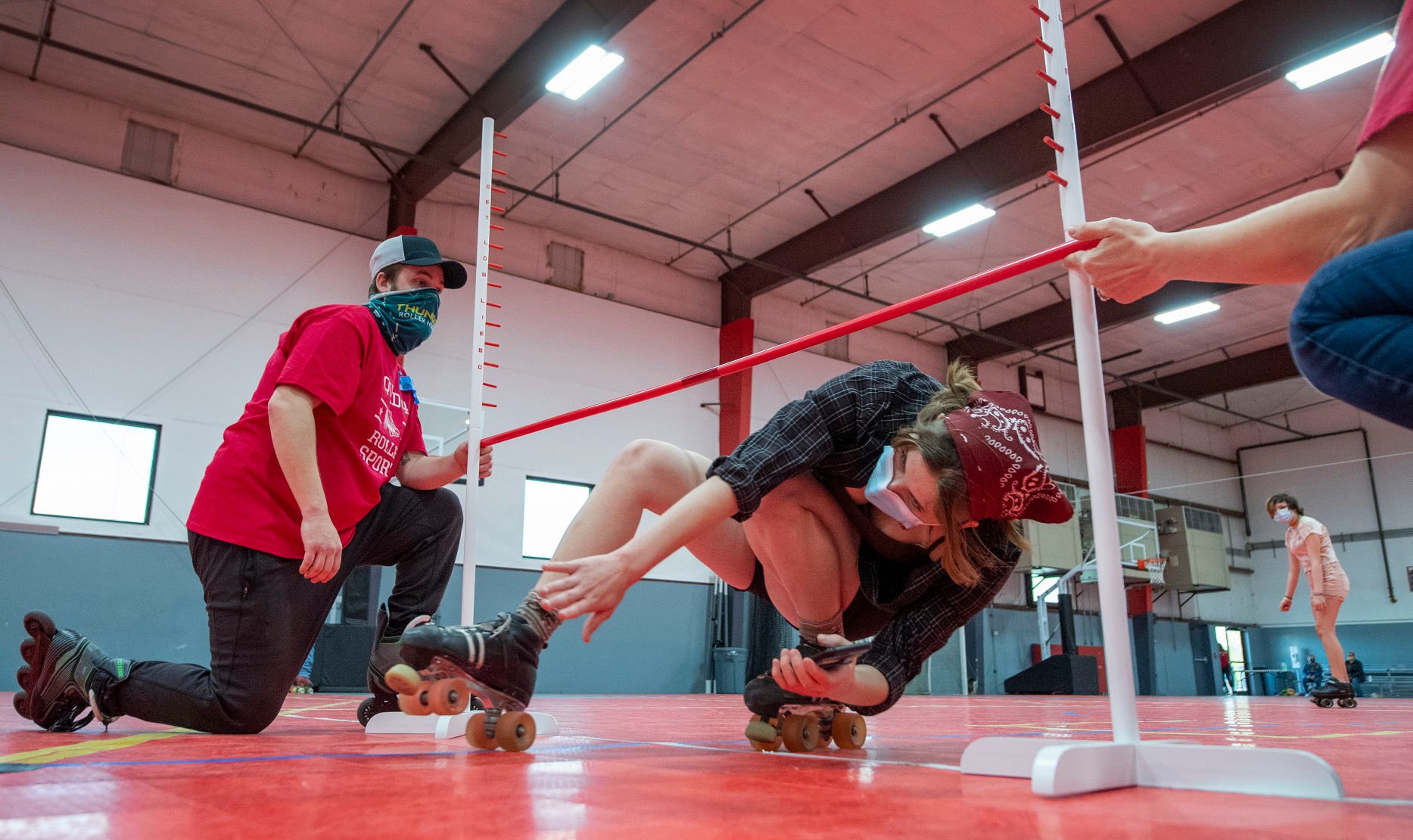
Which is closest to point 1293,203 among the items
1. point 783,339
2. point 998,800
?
point 998,800

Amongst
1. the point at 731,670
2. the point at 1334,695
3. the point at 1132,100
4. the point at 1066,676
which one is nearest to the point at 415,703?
the point at 1334,695

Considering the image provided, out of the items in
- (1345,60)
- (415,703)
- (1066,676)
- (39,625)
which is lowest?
(1066,676)

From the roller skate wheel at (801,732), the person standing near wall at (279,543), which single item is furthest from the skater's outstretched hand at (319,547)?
the roller skate wheel at (801,732)

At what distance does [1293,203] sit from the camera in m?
0.93

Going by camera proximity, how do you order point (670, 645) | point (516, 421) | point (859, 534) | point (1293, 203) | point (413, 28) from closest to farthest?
point (1293, 203), point (859, 534), point (413, 28), point (516, 421), point (670, 645)

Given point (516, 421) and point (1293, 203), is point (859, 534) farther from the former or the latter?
point (516, 421)

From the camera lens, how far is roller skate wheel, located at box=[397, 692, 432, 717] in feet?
4.28

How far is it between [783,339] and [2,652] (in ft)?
26.2

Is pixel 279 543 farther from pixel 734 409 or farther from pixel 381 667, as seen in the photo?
pixel 734 409

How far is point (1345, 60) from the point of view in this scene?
6.85m

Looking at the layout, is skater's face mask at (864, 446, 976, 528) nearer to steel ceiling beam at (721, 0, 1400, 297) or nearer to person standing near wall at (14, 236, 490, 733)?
person standing near wall at (14, 236, 490, 733)

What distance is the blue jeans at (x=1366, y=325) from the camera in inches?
30.5

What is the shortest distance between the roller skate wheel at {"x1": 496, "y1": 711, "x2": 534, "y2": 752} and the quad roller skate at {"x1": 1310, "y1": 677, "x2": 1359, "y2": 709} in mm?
5597

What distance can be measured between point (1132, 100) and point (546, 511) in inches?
255
